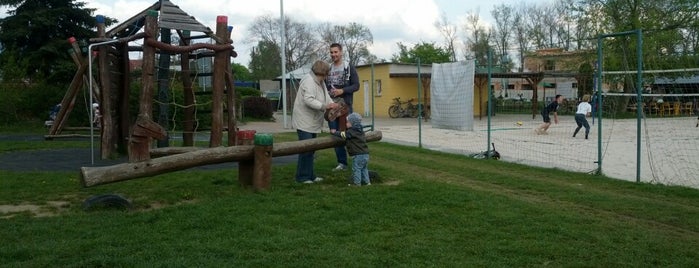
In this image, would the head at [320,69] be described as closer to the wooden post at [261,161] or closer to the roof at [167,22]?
the wooden post at [261,161]

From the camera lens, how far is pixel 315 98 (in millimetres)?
7691

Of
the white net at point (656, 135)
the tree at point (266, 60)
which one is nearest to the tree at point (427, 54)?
the tree at point (266, 60)

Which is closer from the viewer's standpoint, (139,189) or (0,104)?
(139,189)

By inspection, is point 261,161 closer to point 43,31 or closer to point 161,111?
point 161,111

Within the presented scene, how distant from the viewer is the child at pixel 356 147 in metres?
7.63

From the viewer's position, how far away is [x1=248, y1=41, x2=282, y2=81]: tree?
69000 mm

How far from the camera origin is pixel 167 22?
10461mm

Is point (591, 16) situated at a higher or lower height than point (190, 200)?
higher

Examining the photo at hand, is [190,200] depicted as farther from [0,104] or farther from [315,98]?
[0,104]

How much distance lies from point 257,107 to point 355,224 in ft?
78.5

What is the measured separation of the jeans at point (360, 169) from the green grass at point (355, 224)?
0.58 feet

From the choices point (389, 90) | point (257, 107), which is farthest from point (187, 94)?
point (389, 90)

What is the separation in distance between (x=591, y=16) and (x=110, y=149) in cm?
3418

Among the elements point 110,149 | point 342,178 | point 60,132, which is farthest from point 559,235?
point 60,132
